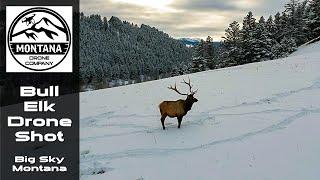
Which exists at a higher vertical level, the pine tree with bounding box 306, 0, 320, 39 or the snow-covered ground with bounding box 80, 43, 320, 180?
the pine tree with bounding box 306, 0, 320, 39

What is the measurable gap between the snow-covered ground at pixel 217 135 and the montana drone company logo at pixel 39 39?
3.63 meters

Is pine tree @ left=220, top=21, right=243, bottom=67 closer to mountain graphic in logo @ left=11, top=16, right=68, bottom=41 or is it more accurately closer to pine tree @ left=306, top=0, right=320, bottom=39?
pine tree @ left=306, top=0, right=320, bottom=39

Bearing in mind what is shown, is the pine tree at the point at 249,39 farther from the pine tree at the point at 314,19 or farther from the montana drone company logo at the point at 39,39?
the montana drone company logo at the point at 39,39

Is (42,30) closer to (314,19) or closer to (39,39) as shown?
(39,39)

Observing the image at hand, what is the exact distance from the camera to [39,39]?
47.9 feet

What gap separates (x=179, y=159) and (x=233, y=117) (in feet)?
17.0

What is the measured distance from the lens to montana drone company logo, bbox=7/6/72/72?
1464 cm

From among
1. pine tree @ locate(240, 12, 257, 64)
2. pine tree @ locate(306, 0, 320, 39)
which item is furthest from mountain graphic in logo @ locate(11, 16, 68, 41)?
pine tree @ locate(306, 0, 320, 39)

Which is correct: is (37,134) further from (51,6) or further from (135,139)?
(51,6)

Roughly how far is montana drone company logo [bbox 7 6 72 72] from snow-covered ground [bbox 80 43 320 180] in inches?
143

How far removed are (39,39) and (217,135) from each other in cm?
696

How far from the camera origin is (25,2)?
16438mm

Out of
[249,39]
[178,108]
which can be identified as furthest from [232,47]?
[178,108]

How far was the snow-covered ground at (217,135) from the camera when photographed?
13.2m
